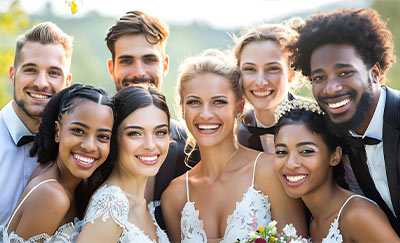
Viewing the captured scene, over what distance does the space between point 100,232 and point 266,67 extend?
293 centimetres

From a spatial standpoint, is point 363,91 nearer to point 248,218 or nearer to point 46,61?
point 248,218

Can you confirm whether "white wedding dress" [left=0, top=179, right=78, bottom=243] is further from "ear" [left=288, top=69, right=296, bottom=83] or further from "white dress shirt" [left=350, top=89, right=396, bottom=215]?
"ear" [left=288, top=69, right=296, bottom=83]

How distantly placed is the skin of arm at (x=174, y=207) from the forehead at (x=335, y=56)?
205 cm

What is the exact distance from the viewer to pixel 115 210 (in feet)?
16.1

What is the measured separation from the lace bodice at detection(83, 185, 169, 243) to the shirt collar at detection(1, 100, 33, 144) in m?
1.78

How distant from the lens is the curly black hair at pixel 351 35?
17.2 ft

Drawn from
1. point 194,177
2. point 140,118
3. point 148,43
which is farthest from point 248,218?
point 148,43

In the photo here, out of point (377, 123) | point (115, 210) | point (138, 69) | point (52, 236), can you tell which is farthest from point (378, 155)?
point (138, 69)

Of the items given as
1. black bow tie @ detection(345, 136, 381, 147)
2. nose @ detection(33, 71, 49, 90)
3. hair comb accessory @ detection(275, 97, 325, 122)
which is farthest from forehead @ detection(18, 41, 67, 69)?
black bow tie @ detection(345, 136, 381, 147)

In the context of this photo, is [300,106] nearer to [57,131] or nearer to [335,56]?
[335,56]

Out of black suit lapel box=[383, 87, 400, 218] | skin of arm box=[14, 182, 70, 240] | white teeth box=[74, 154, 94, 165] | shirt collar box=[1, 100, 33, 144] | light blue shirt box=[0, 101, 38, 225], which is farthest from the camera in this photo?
shirt collar box=[1, 100, 33, 144]

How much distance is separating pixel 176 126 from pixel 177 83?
83 centimetres

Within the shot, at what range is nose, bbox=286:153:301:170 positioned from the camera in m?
5.31

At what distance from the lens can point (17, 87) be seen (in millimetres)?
6562
